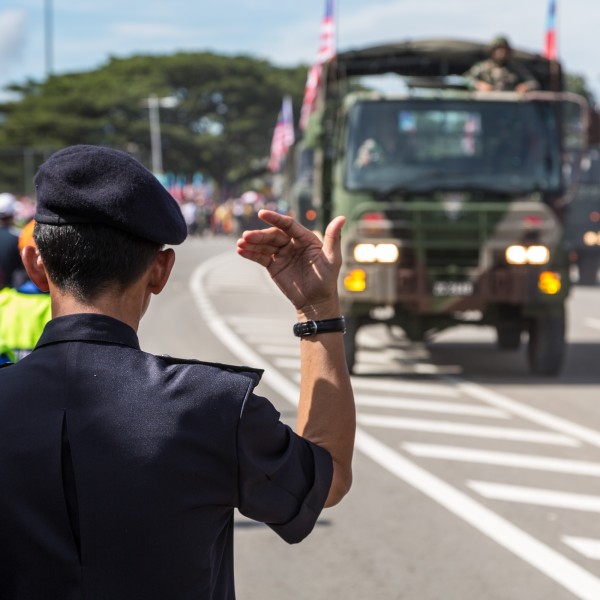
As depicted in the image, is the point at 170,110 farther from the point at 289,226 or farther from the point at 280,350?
the point at 289,226

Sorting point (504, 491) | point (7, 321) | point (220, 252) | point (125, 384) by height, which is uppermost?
point (125, 384)

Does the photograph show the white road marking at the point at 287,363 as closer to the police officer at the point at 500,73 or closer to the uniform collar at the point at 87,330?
the police officer at the point at 500,73

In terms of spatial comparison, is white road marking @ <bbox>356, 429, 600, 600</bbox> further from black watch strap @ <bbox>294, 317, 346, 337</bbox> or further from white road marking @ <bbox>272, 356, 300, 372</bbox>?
white road marking @ <bbox>272, 356, 300, 372</bbox>

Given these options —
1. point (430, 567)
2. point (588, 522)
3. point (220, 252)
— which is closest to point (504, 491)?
point (588, 522)

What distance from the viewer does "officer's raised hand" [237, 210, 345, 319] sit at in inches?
97.0

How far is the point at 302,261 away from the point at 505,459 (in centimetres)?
646

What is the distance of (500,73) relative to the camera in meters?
13.3

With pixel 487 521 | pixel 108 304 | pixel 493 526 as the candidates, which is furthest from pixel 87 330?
pixel 487 521

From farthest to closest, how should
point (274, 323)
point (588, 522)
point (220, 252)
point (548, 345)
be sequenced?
point (220, 252)
point (274, 323)
point (548, 345)
point (588, 522)

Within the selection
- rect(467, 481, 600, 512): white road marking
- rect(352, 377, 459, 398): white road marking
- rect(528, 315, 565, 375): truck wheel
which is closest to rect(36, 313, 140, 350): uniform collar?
rect(467, 481, 600, 512): white road marking

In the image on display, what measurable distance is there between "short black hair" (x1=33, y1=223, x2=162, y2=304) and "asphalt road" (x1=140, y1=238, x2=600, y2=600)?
3.59m

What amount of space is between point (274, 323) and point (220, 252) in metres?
26.0

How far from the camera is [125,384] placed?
2.21 metres

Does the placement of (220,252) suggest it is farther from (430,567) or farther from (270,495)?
(270,495)
